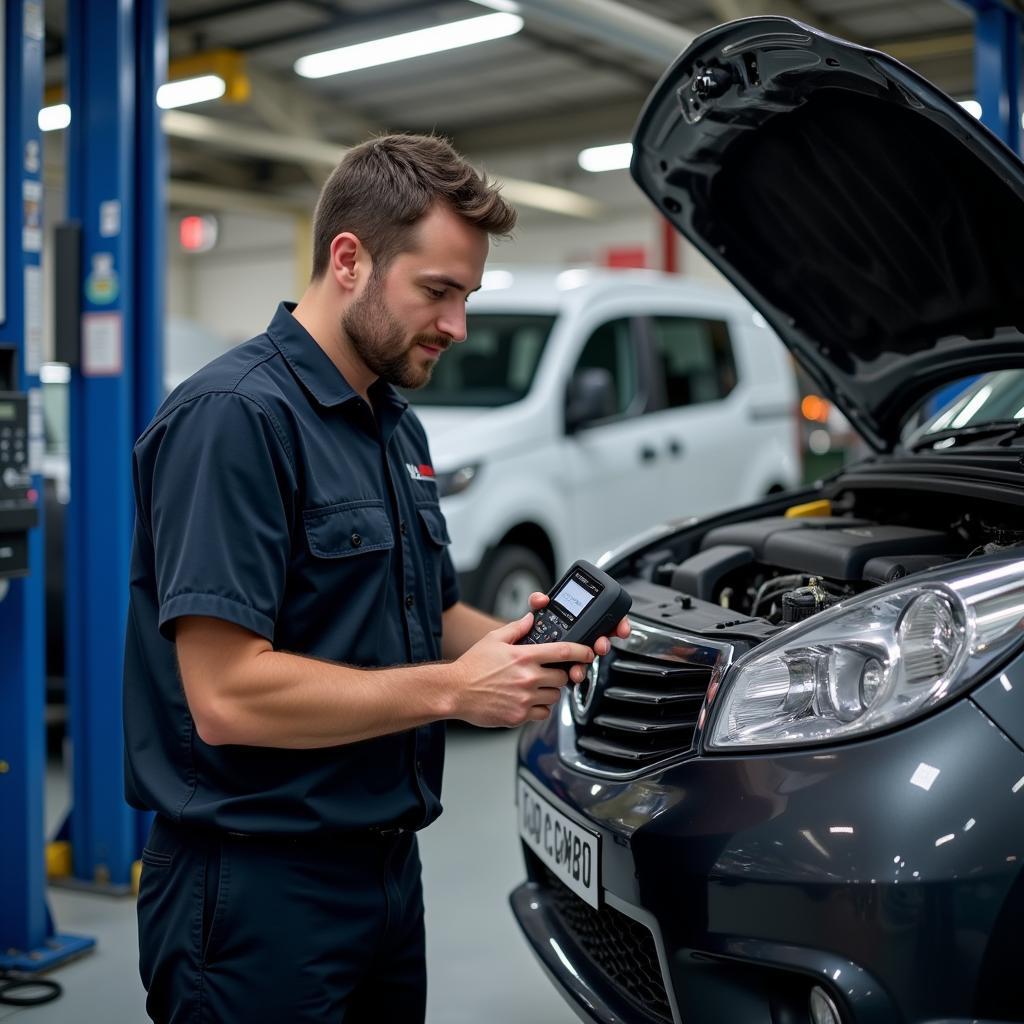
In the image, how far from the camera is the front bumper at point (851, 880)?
4.32 feet

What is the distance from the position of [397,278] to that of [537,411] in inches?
136

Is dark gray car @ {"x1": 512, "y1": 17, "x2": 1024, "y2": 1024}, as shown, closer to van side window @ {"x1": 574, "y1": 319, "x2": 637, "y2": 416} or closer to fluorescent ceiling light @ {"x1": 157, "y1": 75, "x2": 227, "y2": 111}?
van side window @ {"x1": 574, "y1": 319, "x2": 637, "y2": 416}

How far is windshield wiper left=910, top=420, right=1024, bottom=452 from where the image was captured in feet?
7.78

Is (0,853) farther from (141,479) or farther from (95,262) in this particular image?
(141,479)

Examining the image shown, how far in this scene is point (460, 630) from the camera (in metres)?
1.88

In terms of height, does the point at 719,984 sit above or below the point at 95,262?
below

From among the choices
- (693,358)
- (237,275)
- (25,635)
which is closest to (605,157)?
(237,275)

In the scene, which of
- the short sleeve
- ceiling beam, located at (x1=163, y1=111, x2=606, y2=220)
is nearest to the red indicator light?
ceiling beam, located at (x1=163, y1=111, x2=606, y2=220)

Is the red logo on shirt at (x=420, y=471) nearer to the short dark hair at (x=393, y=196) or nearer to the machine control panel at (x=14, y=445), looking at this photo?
the short dark hair at (x=393, y=196)

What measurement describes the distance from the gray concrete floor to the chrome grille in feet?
2.68

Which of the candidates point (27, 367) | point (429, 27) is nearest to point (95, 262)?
point (27, 367)

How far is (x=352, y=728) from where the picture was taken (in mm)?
1365

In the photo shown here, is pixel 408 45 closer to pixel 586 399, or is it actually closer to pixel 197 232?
pixel 586 399

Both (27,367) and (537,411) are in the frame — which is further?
(537,411)
